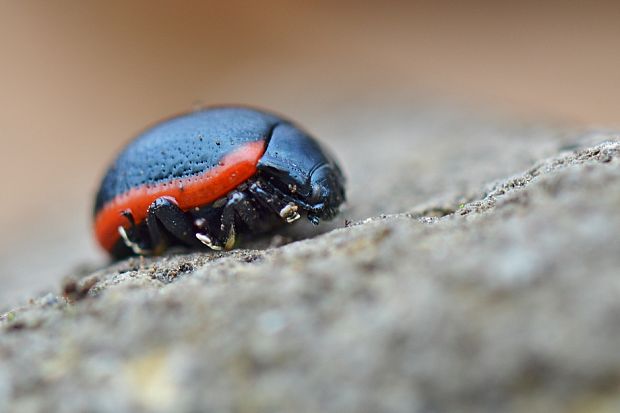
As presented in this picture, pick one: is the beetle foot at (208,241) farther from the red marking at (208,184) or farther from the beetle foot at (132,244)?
the beetle foot at (132,244)

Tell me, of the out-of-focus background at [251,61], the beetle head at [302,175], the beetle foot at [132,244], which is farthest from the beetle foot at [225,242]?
the out-of-focus background at [251,61]

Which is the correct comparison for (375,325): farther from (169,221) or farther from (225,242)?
(169,221)

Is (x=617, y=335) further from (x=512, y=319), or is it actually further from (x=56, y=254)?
(x=56, y=254)

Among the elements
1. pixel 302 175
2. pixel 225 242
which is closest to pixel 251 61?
pixel 302 175

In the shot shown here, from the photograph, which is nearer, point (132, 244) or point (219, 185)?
point (219, 185)

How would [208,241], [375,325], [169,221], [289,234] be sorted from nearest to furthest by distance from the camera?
[375,325] < [208,241] < [169,221] < [289,234]

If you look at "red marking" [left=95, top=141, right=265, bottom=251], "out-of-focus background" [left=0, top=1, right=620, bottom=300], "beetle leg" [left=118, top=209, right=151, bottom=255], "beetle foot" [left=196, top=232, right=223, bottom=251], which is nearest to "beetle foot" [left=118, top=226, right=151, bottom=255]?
"beetle leg" [left=118, top=209, right=151, bottom=255]

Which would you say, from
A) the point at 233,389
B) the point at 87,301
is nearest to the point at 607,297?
the point at 233,389
